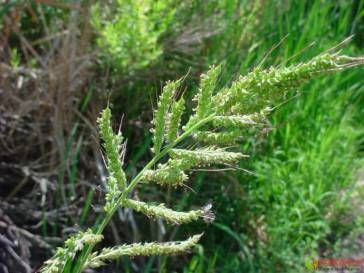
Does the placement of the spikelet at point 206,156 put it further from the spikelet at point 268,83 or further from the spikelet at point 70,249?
the spikelet at point 70,249

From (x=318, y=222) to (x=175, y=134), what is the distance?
1961mm

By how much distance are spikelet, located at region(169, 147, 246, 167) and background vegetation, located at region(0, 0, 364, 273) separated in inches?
60.4

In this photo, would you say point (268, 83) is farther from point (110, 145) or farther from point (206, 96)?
point (110, 145)

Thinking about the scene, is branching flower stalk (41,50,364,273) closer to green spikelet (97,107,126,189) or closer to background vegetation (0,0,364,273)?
green spikelet (97,107,126,189)

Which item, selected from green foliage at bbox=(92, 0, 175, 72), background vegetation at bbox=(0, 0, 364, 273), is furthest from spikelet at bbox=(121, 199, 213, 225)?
green foliage at bbox=(92, 0, 175, 72)

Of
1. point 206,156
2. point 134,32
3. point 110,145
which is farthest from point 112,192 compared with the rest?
point 134,32

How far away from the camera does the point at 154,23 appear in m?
3.03

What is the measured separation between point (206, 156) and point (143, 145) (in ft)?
5.51

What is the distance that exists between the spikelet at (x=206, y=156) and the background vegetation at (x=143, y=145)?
153 cm

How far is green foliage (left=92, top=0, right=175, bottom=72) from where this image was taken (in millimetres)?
2975

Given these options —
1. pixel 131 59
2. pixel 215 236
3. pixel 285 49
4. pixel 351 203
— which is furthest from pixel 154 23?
pixel 351 203

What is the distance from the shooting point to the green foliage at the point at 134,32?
117 inches

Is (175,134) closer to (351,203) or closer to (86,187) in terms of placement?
(86,187)

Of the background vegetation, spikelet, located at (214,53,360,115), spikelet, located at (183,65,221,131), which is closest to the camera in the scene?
spikelet, located at (214,53,360,115)
